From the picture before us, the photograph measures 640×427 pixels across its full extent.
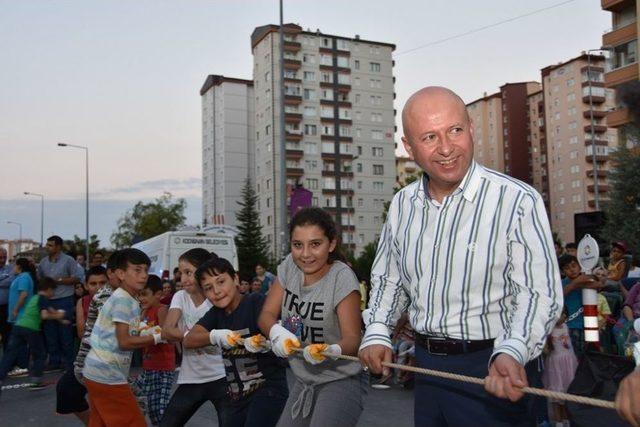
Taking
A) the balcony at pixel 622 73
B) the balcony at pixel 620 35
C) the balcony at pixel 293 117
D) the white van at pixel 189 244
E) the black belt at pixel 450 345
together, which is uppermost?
the balcony at pixel 293 117

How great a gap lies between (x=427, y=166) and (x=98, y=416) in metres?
3.40

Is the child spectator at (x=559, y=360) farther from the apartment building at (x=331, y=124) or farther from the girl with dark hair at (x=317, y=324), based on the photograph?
the apartment building at (x=331, y=124)

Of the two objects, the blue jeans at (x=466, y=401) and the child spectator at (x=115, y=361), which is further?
the child spectator at (x=115, y=361)

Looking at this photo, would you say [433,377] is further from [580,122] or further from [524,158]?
[524,158]

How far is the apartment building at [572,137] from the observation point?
289 ft

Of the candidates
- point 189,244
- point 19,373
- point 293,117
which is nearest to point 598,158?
point 293,117

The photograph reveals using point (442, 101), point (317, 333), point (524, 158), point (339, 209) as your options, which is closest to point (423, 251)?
point (442, 101)

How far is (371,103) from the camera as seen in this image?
81.9m

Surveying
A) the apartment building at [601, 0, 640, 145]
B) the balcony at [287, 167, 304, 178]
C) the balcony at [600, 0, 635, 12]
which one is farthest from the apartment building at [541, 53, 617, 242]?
the apartment building at [601, 0, 640, 145]

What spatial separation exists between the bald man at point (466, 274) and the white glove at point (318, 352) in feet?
1.46

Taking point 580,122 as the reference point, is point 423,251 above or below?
below

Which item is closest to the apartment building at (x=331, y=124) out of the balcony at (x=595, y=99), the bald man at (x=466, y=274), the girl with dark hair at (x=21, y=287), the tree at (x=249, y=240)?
the tree at (x=249, y=240)

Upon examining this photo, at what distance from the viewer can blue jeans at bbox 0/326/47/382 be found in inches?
394

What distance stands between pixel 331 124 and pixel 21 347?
70.7m
